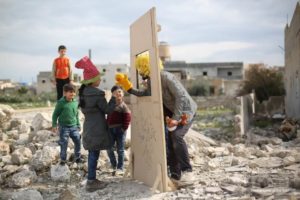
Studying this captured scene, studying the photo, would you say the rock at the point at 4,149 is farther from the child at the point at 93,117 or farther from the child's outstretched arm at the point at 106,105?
the child's outstretched arm at the point at 106,105

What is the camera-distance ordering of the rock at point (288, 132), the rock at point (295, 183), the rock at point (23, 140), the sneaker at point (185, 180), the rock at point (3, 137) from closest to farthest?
the rock at point (295, 183) → the sneaker at point (185, 180) → the rock at point (23, 140) → the rock at point (3, 137) → the rock at point (288, 132)

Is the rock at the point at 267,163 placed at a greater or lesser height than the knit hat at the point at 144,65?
lesser

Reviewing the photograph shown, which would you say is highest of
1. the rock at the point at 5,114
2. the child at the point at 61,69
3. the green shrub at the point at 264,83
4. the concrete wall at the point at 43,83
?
the concrete wall at the point at 43,83

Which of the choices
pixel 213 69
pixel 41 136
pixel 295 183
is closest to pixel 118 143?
pixel 295 183

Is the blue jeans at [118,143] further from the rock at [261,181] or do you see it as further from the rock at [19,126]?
the rock at [19,126]

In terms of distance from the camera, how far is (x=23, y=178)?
6.00 meters

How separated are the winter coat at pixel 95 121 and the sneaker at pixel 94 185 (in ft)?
1.50

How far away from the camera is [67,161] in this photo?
690 centimetres

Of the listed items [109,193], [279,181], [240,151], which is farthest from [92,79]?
[240,151]

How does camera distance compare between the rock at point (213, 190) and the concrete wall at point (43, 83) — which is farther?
the concrete wall at point (43, 83)

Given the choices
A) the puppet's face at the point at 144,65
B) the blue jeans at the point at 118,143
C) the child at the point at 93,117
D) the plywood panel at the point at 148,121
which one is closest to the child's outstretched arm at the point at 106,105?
the child at the point at 93,117

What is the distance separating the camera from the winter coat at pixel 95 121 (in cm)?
538

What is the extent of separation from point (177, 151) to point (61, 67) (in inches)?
170

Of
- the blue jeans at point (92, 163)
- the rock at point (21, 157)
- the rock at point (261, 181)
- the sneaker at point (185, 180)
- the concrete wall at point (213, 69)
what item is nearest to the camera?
the rock at point (261, 181)
